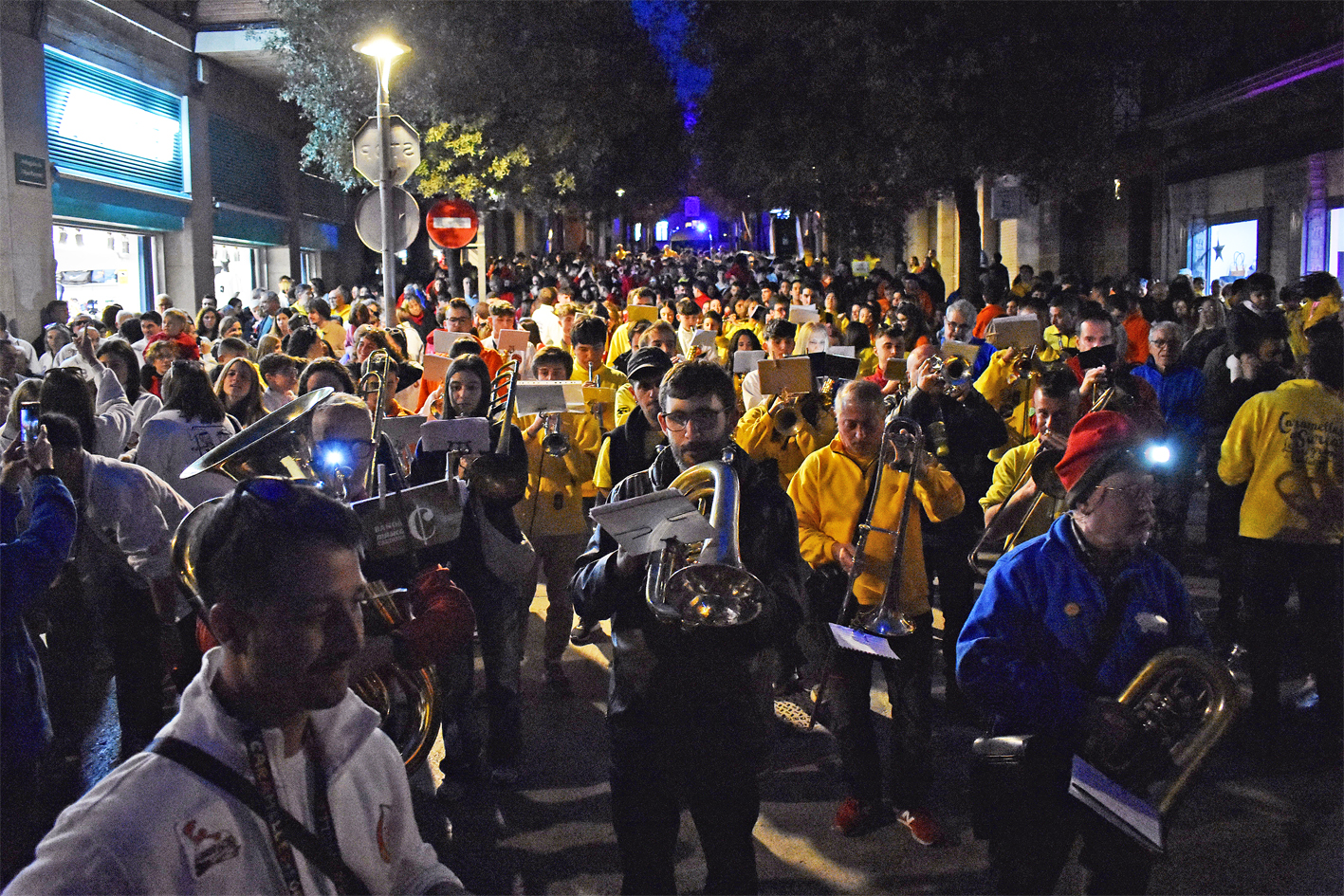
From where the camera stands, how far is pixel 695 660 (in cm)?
319

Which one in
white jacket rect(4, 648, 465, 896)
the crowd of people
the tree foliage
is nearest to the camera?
white jacket rect(4, 648, 465, 896)

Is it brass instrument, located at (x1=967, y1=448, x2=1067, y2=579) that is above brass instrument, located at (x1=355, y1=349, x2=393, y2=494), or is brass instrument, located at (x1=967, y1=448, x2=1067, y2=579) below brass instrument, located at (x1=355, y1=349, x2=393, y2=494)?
below

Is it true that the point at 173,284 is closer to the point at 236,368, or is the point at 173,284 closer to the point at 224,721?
the point at 236,368

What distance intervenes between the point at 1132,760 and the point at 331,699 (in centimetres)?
217

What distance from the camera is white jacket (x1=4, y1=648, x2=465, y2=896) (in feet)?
5.12

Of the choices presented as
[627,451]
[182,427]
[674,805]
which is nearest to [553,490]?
[627,451]

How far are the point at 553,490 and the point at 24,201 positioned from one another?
40.5ft

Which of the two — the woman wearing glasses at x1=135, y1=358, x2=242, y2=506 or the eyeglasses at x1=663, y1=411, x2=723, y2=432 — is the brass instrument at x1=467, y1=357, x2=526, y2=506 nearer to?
the woman wearing glasses at x1=135, y1=358, x2=242, y2=506

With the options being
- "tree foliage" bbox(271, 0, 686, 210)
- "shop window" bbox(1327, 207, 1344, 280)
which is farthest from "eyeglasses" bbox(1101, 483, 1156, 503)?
"tree foliage" bbox(271, 0, 686, 210)

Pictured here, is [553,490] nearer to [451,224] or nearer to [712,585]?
[712,585]

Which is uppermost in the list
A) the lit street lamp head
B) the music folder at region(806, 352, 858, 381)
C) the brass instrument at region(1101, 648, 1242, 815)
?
the lit street lamp head

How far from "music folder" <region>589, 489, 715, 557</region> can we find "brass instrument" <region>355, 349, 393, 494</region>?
2106 millimetres

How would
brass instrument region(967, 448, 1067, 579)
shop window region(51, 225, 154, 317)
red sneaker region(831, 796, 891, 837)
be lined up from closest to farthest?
1. red sneaker region(831, 796, 891, 837)
2. brass instrument region(967, 448, 1067, 579)
3. shop window region(51, 225, 154, 317)

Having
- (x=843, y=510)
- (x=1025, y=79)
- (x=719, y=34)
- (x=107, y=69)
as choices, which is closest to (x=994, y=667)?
(x=843, y=510)
